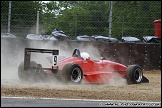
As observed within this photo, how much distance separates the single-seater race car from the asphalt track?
3.03 metres

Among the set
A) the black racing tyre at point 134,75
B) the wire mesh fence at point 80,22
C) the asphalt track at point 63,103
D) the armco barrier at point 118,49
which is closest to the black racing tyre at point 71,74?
the black racing tyre at point 134,75

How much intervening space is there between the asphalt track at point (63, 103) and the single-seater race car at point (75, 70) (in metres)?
3.03

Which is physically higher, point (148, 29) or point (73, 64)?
point (148, 29)

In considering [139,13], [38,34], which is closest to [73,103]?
[38,34]

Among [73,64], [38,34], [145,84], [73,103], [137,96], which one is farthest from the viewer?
[38,34]

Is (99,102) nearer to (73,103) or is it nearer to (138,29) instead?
(73,103)

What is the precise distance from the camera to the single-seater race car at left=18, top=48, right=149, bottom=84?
1133 centimetres

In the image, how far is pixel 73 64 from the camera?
1134cm

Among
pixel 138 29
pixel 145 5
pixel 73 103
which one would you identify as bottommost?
pixel 73 103

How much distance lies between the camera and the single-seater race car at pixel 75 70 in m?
11.3

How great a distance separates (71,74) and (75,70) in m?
0.25

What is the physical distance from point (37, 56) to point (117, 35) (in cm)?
568

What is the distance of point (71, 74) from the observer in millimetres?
11227

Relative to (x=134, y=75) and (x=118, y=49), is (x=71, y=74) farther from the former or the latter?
(x=118, y=49)
